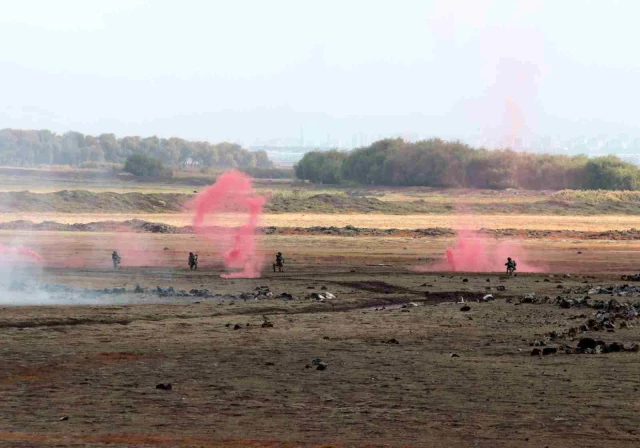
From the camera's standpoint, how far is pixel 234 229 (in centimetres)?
8631

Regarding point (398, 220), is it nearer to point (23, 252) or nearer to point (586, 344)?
point (23, 252)

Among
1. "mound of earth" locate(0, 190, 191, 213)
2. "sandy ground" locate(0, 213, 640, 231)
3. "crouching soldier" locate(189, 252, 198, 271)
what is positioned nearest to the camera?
"crouching soldier" locate(189, 252, 198, 271)

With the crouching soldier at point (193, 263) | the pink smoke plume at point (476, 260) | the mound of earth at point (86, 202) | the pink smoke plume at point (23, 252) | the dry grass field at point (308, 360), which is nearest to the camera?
the dry grass field at point (308, 360)

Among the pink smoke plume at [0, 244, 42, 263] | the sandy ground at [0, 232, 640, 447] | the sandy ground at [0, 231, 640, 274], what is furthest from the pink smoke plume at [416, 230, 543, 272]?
the pink smoke plume at [0, 244, 42, 263]

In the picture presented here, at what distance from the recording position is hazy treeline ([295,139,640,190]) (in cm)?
14062

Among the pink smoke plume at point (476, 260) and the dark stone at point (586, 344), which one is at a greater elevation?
the dark stone at point (586, 344)

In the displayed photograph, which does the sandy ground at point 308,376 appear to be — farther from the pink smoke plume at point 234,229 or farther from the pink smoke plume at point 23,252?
the pink smoke plume at point 23,252

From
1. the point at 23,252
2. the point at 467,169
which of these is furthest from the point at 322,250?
the point at 467,169

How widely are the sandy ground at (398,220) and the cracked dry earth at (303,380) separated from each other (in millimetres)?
56061

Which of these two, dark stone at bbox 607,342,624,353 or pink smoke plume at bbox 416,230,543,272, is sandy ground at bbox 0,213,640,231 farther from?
dark stone at bbox 607,342,624,353

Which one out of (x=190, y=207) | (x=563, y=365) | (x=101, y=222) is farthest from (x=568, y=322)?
(x=190, y=207)

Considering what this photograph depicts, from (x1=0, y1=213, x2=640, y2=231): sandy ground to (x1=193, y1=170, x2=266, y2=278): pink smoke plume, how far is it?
8.68 m

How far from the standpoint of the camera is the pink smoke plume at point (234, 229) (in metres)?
58.8

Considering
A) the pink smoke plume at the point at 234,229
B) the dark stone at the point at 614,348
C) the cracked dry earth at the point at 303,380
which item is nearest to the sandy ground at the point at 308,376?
the cracked dry earth at the point at 303,380
